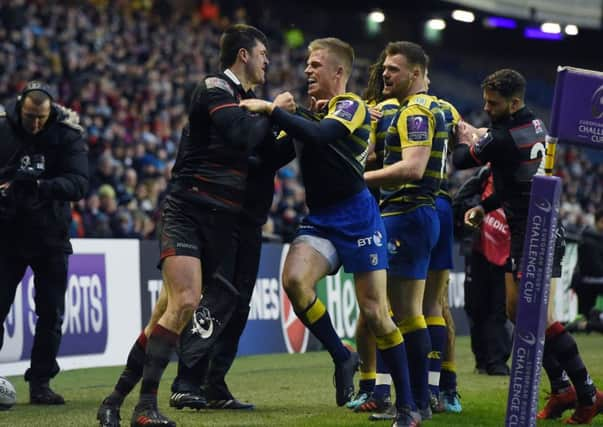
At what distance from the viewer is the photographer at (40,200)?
8367mm

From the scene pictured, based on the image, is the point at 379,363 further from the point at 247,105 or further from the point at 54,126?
the point at 54,126

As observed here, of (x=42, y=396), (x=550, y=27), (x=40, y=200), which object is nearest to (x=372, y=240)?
(x=40, y=200)

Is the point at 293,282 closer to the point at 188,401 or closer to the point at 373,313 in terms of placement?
the point at 373,313

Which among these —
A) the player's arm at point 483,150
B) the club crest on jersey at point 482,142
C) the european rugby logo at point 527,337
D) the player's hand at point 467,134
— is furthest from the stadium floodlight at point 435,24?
the european rugby logo at point 527,337

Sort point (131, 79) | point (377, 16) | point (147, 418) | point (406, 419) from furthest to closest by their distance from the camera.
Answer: point (377, 16)
point (131, 79)
point (406, 419)
point (147, 418)

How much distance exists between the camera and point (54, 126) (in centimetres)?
858

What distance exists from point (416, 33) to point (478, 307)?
26.9 metres

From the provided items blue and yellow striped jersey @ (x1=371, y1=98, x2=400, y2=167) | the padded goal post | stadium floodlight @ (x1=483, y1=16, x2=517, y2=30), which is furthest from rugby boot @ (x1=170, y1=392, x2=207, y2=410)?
stadium floodlight @ (x1=483, y1=16, x2=517, y2=30)

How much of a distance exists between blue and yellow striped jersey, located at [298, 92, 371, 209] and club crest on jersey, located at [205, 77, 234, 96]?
1.90 feet

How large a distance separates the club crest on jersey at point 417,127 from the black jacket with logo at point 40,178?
2.61 m

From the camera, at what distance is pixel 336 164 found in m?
7.15

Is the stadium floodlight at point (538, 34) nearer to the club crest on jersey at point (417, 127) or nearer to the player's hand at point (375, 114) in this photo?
the player's hand at point (375, 114)

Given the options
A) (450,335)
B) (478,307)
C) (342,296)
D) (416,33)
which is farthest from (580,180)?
(450,335)

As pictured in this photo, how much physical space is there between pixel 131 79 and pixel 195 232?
15482mm
